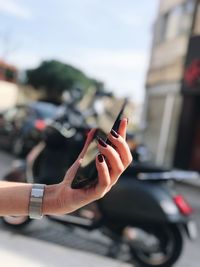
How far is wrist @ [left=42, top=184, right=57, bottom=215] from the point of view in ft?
5.31

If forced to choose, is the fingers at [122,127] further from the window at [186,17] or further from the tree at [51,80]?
the tree at [51,80]

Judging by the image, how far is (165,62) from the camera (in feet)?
66.1

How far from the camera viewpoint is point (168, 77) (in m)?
19.4

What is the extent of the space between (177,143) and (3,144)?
21.4ft

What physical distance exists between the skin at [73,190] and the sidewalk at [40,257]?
214 cm

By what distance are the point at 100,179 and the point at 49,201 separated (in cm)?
20

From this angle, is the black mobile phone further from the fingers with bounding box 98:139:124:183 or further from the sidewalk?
the sidewalk

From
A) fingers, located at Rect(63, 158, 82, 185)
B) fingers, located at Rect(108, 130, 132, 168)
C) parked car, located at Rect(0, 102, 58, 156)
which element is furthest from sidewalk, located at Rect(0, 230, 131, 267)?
parked car, located at Rect(0, 102, 58, 156)

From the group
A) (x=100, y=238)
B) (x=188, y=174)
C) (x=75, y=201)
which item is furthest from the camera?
(x=100, y=238)

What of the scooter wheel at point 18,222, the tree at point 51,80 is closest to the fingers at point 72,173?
the scooter wheel at point 18,222

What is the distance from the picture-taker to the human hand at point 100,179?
4.94 ft

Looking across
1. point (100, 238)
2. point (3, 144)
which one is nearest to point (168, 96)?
point (3, 144)

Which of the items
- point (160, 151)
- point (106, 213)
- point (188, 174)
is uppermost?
point (188, 174)

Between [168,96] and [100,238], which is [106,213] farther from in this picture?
[168,96]
